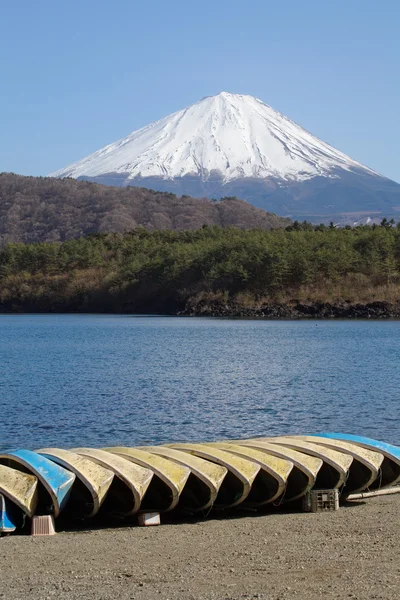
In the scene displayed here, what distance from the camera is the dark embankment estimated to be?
84375 millimetres

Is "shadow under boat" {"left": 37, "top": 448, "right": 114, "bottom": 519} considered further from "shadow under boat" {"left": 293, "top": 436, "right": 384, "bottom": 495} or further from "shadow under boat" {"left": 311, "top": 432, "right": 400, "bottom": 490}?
"shadow under boat" {"left": 311, "top": 432, "right": 400, "bottom": 490}

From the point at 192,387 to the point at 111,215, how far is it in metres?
155

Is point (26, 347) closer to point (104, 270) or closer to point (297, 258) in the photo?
point (297, 258)

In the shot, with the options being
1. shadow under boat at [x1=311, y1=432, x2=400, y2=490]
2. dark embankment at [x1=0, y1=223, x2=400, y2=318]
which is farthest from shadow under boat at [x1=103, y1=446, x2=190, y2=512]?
dark embankment at [x1=0, y1=223, x2=400, y2=318]

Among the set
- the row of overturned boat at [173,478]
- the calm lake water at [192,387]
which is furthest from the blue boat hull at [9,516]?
the calm lake water at [192,387]

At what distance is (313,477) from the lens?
13500 mm

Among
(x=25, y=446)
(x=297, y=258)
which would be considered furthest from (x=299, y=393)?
(x=297, y=258)

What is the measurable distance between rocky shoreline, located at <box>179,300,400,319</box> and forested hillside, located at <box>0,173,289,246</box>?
84.5 metres

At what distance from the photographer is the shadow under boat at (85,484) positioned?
41.2ft

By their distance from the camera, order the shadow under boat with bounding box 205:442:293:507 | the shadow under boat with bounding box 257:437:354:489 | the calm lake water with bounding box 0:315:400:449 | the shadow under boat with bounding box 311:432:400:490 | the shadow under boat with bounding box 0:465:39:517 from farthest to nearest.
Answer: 1. the calm lake water with bounding box 0:315:400:449
2. the shadow under boat with bounding box 311:432:400:490
3. the shadow under boat with bounding box 257:437:354:489
4. the shadow under boat with bounding box 205:442:293:507
5. the shadow under boat with bounding box 0:465:39:517

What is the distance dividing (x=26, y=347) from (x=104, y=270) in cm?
5807

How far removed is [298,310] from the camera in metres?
85.7

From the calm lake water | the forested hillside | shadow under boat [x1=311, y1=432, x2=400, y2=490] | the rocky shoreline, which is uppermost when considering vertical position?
the forested hillside

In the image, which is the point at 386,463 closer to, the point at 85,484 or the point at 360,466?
the point at 360,466
